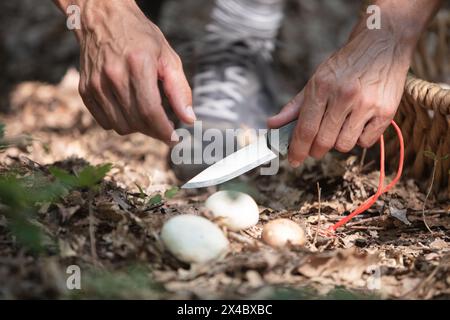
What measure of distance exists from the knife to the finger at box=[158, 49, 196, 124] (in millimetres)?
162

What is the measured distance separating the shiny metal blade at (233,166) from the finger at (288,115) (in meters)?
0.07

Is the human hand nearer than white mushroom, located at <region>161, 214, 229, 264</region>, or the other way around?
white mushroom, located at <region>161, 214, 229, 264</region>

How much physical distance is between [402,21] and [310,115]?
416 mm

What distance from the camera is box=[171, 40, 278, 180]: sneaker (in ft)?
8.92

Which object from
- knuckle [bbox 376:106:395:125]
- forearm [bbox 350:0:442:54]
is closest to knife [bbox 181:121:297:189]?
knuckle [bbox 376:106:395:125]

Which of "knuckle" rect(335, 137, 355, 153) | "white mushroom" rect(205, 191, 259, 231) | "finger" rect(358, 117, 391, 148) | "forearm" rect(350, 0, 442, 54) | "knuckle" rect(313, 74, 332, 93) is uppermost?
"forearm" rect(350, 0, 442, 54)

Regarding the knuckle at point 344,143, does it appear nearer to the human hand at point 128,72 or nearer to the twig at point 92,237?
the human hand at point 128,72

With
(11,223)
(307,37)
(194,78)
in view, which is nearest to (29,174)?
(11,223)

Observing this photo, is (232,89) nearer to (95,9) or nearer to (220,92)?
(220,92)

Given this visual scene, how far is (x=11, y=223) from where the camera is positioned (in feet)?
4.46

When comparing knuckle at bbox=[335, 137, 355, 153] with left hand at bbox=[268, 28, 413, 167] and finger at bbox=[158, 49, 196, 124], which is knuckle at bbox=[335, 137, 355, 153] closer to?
left hand at bbox=[268, 28, 413, 167]

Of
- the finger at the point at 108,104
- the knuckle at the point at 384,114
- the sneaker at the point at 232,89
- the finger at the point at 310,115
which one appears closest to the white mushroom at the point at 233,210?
the finger at the point at 310,115

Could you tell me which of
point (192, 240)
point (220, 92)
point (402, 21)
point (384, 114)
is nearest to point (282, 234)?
point (192, 240)

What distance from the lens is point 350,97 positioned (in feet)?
5.45
